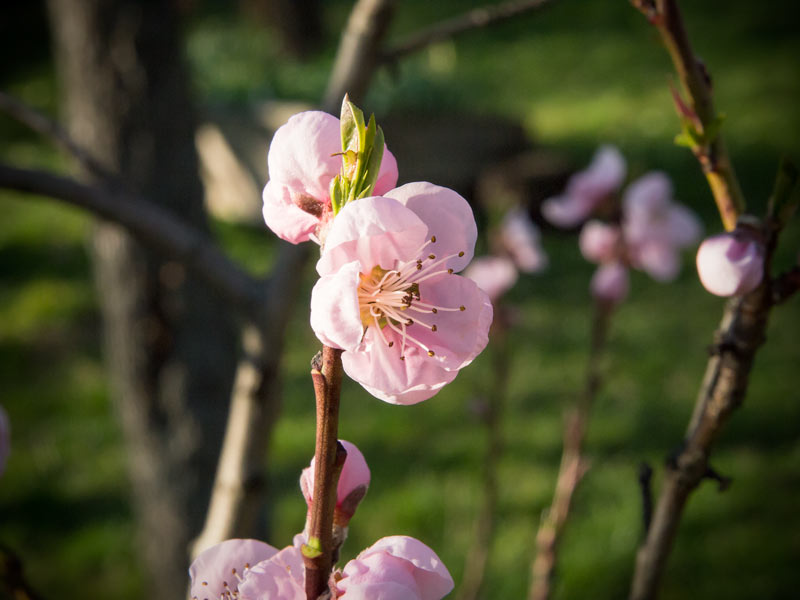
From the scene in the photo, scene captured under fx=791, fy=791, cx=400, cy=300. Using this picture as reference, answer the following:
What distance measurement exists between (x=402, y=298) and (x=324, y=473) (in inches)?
4.1

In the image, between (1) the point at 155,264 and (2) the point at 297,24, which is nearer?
(1) the point at 155,264

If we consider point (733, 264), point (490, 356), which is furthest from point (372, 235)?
point (490, 356)

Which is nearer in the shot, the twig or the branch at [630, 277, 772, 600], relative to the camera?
the twig

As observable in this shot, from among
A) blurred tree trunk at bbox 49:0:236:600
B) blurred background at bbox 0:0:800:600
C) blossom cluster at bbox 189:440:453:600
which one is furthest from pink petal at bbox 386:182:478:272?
blurred tree trunk at bbox 49:0:236:600

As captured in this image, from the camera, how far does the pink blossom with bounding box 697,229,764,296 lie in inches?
20.6

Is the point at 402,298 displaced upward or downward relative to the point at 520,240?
downward

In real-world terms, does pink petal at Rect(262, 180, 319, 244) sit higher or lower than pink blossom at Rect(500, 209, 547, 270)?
lower

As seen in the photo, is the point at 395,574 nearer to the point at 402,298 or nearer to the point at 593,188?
the point at 402,298

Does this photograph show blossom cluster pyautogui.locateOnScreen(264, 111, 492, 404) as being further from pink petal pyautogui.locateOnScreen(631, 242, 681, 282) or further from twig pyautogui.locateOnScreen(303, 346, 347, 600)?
pink petal pyautogui.locateOnScreen(631, 242, 681, 282)

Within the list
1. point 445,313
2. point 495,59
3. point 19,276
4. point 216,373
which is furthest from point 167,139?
point 495,59

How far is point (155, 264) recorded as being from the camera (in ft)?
4.96

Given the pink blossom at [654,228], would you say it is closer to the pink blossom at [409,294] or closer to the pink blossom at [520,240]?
the pink blossom at [520,240]

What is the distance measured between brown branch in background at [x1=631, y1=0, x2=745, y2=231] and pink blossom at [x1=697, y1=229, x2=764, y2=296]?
41 mm

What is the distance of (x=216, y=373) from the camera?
1548 millimetres
